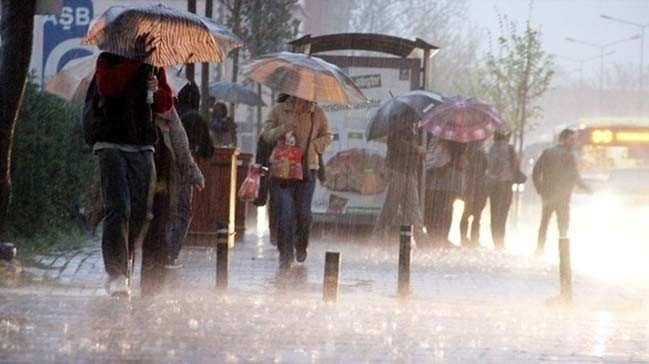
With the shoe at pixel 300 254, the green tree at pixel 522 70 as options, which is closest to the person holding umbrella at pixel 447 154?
the shoe at pixel 300 254

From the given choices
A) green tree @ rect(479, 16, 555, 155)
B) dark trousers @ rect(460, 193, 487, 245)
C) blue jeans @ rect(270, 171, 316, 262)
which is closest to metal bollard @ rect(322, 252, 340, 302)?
blue jeans @ rect(270, 171, 316, 262)

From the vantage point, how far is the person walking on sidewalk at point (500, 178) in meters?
21.8

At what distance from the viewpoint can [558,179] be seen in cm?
2116

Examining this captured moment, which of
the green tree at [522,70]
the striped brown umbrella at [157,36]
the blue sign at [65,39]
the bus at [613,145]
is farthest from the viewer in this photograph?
the bus at [613,145]

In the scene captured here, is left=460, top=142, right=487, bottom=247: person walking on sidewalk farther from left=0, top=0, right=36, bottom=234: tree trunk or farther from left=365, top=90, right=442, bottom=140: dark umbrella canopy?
left=0, top=0, right=36, bottom=234: tree trunk

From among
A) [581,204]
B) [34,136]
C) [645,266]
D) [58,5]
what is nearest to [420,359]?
[58,5]

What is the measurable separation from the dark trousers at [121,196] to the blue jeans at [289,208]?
4.84 m

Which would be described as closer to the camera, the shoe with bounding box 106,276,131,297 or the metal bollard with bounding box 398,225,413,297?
the shoe with bounding box 106,276,131,297

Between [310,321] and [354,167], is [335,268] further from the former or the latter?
[354,167]

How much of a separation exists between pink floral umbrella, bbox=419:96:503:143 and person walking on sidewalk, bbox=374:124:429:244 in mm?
284

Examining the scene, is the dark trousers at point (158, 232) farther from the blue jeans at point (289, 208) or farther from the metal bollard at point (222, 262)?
the blue jeans at point (289, 208)

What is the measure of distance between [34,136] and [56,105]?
1304 millimetres

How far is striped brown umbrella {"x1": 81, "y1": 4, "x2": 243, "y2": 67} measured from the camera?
35.3 feet

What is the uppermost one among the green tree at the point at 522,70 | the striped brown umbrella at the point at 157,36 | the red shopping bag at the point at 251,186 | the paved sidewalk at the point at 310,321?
the green tree at the point at 522,70
